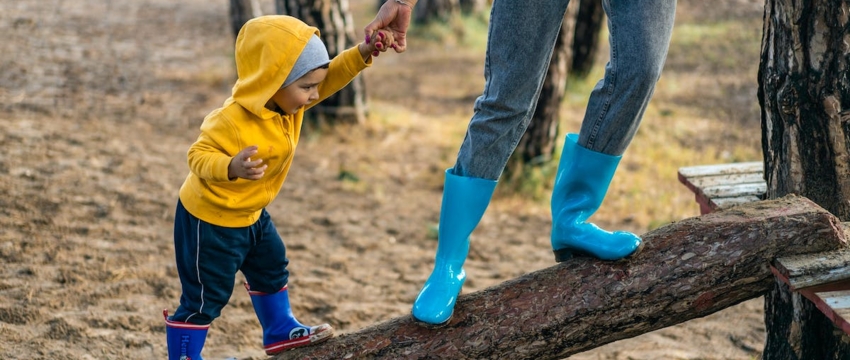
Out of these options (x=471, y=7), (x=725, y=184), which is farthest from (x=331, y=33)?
(x=471, y=7)

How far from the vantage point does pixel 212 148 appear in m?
2.62

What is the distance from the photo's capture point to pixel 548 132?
645 centimetres

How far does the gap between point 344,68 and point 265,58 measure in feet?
0.92

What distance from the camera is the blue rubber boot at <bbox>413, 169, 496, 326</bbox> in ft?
9.05

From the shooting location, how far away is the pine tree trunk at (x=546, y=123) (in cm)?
638

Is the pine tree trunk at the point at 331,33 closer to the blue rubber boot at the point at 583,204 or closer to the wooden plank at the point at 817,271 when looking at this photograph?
the blue rubber boot at the point at 583,204

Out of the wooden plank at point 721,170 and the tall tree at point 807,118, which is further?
the wooden plank at point 721,170

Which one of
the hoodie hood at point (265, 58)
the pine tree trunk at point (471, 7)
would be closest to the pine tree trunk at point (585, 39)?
the pine tree trunk at point (471, 7)

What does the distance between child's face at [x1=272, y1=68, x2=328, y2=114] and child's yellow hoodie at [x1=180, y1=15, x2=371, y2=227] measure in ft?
0.14

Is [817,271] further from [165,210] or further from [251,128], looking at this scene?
[165,210]

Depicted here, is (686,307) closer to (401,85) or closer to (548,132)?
(548,132)

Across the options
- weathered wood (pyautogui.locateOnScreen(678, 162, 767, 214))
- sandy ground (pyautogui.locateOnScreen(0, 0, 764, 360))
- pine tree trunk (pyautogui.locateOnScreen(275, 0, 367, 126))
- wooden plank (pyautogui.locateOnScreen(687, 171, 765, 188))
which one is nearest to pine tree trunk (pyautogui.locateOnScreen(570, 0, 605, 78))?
sandy ground (pyautogui.locateOnScreen(0, 0, 764, 360))

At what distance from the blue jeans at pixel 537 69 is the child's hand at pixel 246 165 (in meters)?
0.64

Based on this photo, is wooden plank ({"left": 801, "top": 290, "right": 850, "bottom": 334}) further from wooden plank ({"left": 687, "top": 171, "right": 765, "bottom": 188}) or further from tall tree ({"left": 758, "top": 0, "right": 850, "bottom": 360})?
wooden plank ({"left": 687, "top": 171, "right": 765, "bottom": 188})
